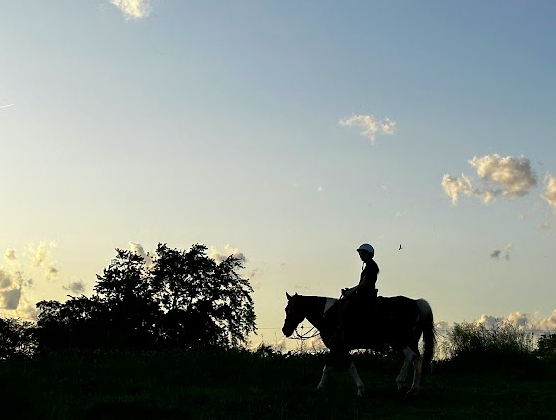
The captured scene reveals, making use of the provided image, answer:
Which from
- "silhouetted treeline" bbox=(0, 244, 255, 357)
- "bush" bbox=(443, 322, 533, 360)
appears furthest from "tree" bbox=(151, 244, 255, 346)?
"bush" bbox=(443, 322, 533, 360)

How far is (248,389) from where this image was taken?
16750 mm

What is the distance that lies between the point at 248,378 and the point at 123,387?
3.19 metres

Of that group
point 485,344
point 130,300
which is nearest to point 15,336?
point 130,300

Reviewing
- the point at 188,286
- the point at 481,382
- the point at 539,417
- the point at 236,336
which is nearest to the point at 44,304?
the point at 188,286

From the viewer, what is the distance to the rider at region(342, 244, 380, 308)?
16.3 metres

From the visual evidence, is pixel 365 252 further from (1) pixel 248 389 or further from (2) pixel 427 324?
(1) pixel 248 389

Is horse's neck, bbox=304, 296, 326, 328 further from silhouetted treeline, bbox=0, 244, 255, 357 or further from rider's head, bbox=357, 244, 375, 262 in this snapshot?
silhouetted treeline, bbox=0, 244, 255, 357

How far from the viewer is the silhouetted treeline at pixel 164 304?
194 feet

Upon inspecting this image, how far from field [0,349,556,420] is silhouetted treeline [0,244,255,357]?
37.4 meters

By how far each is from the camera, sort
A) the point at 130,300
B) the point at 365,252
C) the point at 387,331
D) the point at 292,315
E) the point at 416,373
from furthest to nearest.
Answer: the point at 130,300 → the point at 292,315 → the point at 387,331 → the point at 365,252 → the point at 416,373

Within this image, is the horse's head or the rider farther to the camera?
the horse's head

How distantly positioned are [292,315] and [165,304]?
45.4 metres

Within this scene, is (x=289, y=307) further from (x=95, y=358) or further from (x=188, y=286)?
(x=188, y=286)

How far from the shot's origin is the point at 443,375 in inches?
874
